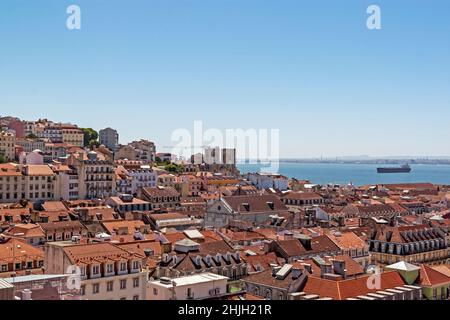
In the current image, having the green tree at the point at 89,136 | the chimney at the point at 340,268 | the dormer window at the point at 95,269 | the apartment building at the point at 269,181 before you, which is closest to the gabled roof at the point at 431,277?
the chimney at the point at 340,268

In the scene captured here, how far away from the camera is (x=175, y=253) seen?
102 feet

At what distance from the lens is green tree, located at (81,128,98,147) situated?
11095cm

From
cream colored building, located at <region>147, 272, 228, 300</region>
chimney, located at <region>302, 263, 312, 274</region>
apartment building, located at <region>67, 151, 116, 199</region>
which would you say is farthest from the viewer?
apartment building, located at <region>67, 151, 116, 199</region>

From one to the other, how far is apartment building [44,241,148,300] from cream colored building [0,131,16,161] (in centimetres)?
6628

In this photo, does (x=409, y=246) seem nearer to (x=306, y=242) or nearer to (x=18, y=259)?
(x=306, y=242)

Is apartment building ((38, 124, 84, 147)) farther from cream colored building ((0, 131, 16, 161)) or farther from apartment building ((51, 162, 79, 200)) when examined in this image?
apartment building ((51, 162, 79, 200))

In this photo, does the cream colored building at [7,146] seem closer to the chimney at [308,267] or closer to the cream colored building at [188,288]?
the chimney at [308,267]

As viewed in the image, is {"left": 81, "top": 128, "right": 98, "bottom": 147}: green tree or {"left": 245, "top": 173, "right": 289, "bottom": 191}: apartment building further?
{"left": 81, "top": 128, "right": 98, "bottom": 147}: green tree

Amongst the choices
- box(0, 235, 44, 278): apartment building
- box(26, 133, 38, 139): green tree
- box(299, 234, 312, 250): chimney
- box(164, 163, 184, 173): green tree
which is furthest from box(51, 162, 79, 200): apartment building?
box(299, 234, 312, 250): chimney

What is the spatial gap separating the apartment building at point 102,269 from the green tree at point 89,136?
86.7m

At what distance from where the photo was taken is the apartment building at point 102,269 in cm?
2375

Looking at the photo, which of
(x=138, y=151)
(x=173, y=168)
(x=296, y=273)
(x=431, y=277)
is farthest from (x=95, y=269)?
(x=138, y=151)
